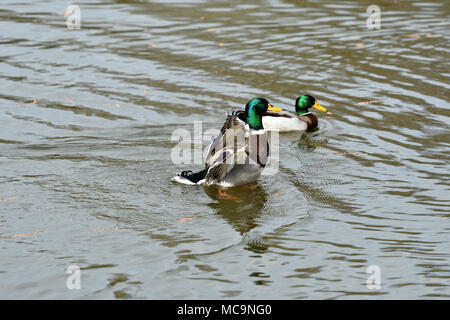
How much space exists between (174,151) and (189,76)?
364 cm

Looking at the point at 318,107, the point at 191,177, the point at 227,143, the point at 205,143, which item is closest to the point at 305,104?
the point at 318,107

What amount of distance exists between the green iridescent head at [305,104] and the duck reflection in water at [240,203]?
297 centimetres

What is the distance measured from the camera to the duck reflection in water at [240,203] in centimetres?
842

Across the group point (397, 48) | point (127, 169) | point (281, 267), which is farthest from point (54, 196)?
point (397, 48)

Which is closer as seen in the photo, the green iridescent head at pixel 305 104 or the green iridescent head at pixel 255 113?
the green iridescent head at pixel 255 113

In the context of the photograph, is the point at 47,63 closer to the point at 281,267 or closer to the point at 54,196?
the point at 54,196

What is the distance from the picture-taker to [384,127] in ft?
37.9

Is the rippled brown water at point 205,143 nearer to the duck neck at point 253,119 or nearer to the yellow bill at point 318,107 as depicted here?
the yellow bill at point 318,107

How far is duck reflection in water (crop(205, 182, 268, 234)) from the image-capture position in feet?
27.6

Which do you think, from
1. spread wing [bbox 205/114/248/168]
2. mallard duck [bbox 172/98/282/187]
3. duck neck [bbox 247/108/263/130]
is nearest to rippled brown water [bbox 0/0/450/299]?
mallard duck [bbox 172/98/282/187]

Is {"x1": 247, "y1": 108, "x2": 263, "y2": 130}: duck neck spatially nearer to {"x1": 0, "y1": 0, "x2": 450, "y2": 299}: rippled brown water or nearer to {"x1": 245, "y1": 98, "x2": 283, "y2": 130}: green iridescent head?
{"x1": 245, "y1": 98, "x2": 283, "y2": 130}: green iridescent head

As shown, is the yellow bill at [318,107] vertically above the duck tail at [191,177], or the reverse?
the yellow bill at [318,107]

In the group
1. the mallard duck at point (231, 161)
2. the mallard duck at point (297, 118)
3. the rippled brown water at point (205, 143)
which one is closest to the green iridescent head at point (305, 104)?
the mallard duck at point (297, 118)
